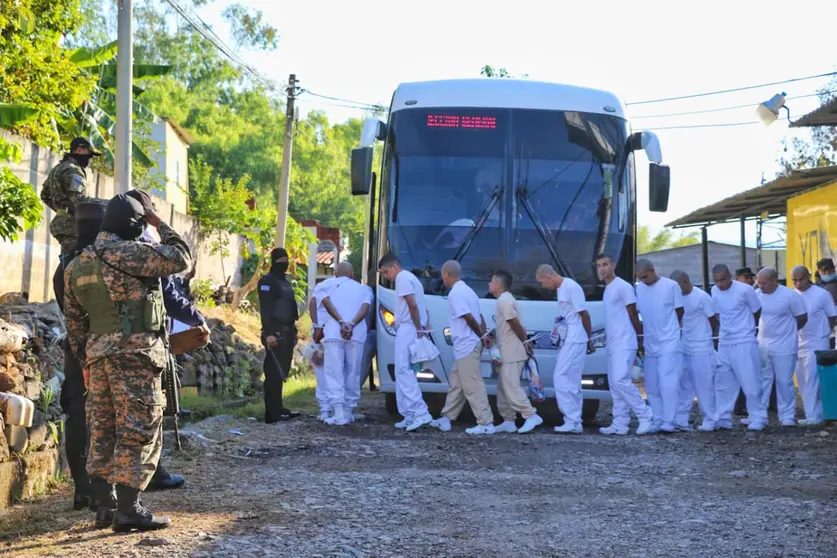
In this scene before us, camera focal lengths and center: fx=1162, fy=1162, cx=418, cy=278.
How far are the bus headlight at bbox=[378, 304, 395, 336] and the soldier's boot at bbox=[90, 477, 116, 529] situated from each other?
237 inches

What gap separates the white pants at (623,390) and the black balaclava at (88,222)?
6.50 meters

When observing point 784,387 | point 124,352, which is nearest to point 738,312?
point 784,387

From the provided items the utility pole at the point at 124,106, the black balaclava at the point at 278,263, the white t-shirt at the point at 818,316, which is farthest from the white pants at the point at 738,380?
the utility pole at the point at 124,106

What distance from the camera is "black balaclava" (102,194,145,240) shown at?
634cm

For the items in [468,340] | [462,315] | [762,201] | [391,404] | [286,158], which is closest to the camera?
[462,315]

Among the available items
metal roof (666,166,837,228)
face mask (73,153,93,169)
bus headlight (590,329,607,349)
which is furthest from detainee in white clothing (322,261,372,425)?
metal roof (666,166,837,228)

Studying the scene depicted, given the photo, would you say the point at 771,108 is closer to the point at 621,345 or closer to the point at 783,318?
the point at 783,318

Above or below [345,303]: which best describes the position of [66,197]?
above

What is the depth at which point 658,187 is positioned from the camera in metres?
12.5

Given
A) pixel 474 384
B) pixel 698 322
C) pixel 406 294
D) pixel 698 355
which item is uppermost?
pixel 406 294

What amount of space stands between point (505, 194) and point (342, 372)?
8.64 ft

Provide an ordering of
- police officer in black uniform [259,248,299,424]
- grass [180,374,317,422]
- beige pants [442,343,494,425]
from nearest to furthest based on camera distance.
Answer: beige pants [442,343,494,425] → police officer in black uniform [259,248,299,424] → grass [180,374,317,422]

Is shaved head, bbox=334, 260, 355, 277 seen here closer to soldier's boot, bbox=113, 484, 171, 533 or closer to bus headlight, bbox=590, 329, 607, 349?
bus headlight, bbox=590, 329, 607, 349

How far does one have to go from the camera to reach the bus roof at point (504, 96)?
42.4 ft
